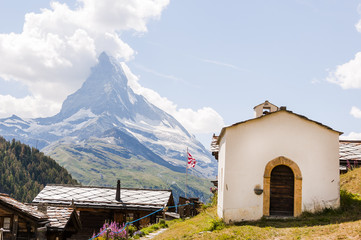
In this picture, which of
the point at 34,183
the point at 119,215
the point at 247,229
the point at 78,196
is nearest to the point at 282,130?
the point at 247,229

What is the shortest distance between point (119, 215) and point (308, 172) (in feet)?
64.0

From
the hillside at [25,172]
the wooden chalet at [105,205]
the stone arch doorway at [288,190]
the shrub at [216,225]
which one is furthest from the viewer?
the hillside at [25,172]

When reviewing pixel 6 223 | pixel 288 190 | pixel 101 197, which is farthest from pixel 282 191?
pixel 101 197

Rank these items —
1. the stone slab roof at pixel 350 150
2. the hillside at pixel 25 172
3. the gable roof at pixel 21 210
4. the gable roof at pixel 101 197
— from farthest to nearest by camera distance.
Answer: the hillside at pixel 25 172, the gable roof at pixel 101 197, the stone slab roof at pixel 350 150, the gable roof at pixel 21 210

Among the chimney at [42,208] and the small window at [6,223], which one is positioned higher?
the chimney at [42,208]

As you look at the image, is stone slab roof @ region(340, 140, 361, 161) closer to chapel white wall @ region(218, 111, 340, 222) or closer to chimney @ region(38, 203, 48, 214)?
chapel white wall @ region(218, 111, 340, 222)

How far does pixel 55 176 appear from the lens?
133250 millimetres

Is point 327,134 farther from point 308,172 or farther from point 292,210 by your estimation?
point 292,210

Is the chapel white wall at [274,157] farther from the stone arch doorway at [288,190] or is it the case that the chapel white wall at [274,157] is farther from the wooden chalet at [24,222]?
the wooden chalet at [24,222]

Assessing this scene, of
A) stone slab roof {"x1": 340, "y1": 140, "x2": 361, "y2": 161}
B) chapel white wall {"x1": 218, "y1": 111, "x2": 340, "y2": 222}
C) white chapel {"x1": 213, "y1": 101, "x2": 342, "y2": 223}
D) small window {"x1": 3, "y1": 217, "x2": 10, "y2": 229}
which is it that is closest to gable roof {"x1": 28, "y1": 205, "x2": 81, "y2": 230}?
small window {"x1": 3, "y1": 217, "x2": 10, "y2": 229}

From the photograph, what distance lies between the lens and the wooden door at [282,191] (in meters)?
18.1

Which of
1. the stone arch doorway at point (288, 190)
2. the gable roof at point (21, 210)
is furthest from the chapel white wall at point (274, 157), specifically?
the gable roof at point (21, 210)

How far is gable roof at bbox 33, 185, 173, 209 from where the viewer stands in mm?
32469

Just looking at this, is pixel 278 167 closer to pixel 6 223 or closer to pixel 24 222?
pixel 24 222
